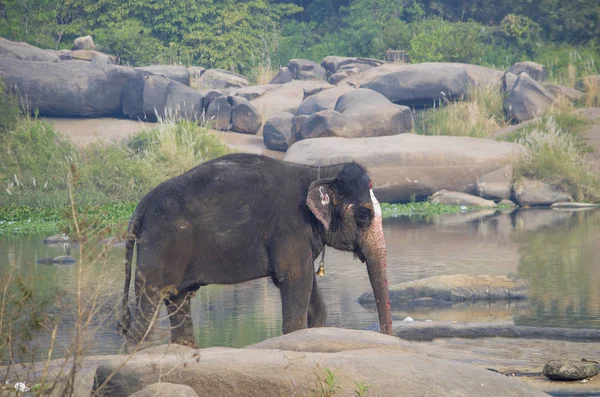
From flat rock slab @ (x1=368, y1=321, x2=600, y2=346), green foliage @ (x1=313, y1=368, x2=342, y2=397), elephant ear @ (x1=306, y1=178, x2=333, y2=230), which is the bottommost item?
flat rock slab @ (x1=368, y1=321, x2=600, y2=346)

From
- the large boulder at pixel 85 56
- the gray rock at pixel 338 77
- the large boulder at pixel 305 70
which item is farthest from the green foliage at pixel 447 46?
the large boulder at pixel 85 56

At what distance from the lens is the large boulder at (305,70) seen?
40.4 m

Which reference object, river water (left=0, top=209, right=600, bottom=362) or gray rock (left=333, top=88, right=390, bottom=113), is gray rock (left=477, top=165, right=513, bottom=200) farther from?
gray rock (left=333, top=88, right=390, bottom=113)

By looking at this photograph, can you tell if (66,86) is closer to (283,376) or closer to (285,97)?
(285,97)

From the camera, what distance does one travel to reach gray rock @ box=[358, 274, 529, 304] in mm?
12266

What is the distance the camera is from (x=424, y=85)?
33.5 m

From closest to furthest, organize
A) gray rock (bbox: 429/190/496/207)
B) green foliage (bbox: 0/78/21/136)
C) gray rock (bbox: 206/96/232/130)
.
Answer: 1. gray rock (bbox: 429/190/496/207)
2. green foliage (bbox: 0/78/21/136)
3. gray rock (bbox: 206/96/232/130)

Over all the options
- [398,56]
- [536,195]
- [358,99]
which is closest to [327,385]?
[536,195]

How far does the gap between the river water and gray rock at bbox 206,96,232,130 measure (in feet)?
33.7

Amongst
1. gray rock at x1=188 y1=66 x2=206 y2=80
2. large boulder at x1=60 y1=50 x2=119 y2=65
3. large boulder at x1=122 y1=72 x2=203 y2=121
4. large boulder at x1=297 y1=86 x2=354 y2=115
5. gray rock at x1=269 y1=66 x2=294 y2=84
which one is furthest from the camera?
gray rock at x1=269 y1=66 x2=294 y2=84

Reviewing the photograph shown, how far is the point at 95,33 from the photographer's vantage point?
43.6 meters

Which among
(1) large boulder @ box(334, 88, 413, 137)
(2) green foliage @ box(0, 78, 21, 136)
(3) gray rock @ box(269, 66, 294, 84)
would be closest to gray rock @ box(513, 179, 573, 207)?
(1) large boulder @ box(334, 88, 413, 137)

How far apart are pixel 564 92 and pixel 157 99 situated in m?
12.4

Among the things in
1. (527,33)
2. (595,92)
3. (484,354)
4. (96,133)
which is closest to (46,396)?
(484,354)
